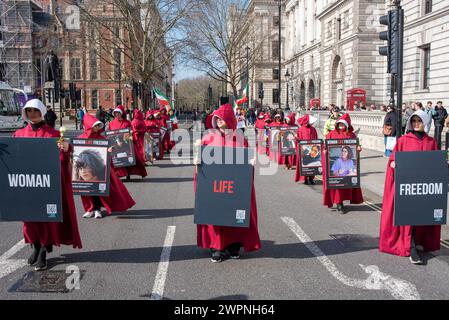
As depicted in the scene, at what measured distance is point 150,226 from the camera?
8.40m

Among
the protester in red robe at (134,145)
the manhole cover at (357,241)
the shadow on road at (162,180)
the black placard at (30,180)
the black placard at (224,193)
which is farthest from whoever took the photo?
the shadow on road at (162,180)

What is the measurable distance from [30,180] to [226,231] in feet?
7.91

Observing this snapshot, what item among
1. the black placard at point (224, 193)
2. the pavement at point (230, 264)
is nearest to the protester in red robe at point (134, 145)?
the pavement at point (230, 264)

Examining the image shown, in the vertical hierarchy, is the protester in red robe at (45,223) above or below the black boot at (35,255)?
above

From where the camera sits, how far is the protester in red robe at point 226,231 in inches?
249

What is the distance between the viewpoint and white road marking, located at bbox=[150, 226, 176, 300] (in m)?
5.16

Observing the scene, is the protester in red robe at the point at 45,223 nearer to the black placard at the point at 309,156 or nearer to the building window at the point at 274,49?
the black placard at the point at 309,156

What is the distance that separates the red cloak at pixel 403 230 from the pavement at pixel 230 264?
141 millimetres

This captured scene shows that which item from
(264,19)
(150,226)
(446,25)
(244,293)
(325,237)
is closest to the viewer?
(244,293)

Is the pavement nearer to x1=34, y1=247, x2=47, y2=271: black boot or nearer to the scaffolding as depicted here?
x1=34, y1=247, x2=47, y2=271: black boot

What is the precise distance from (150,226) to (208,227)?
88.8 inches

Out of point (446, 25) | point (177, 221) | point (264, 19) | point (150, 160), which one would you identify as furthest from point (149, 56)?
point (264, 19)

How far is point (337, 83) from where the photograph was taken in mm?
50000
